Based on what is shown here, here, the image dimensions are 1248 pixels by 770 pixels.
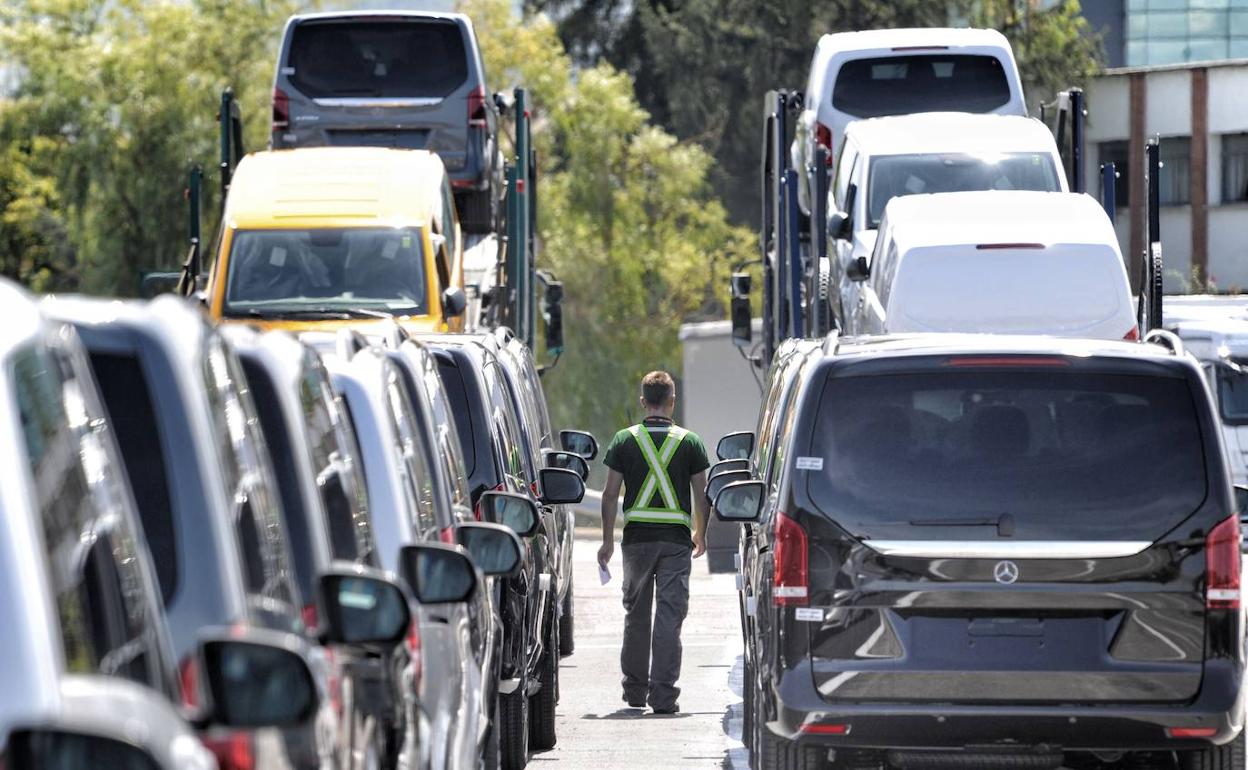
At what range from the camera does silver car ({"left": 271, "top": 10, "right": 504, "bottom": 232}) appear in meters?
21.7

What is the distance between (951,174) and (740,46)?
37.5m

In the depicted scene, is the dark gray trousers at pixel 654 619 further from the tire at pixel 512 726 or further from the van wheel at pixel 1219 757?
the van wheel at pixel 1219 757

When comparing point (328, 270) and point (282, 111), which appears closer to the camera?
point (328, 270)

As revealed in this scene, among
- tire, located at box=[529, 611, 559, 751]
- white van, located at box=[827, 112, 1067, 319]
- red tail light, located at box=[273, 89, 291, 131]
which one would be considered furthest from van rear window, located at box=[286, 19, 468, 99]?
tire, located at box=[529, 611, 559, 751]

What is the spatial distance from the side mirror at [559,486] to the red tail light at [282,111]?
10908 millimetres

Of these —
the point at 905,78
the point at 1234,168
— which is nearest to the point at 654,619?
the point at 905,78

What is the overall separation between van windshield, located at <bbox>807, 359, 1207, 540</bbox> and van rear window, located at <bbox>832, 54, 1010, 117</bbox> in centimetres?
1389

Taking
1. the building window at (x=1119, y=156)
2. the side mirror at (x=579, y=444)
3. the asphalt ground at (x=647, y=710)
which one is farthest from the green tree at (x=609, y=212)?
the side mirror at (x=579, y=444)

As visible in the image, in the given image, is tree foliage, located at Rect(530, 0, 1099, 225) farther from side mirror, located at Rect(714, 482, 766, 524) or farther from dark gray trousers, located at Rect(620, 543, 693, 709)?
side mirror, located at Rect(714, 482, 766, 524)

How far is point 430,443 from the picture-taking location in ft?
24.0

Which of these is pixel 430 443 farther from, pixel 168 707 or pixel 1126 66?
pixel 1126 66

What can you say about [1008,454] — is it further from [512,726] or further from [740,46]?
[740,46]

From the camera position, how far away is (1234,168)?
48.8 m

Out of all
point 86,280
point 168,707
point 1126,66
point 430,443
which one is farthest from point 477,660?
point 1126,66
